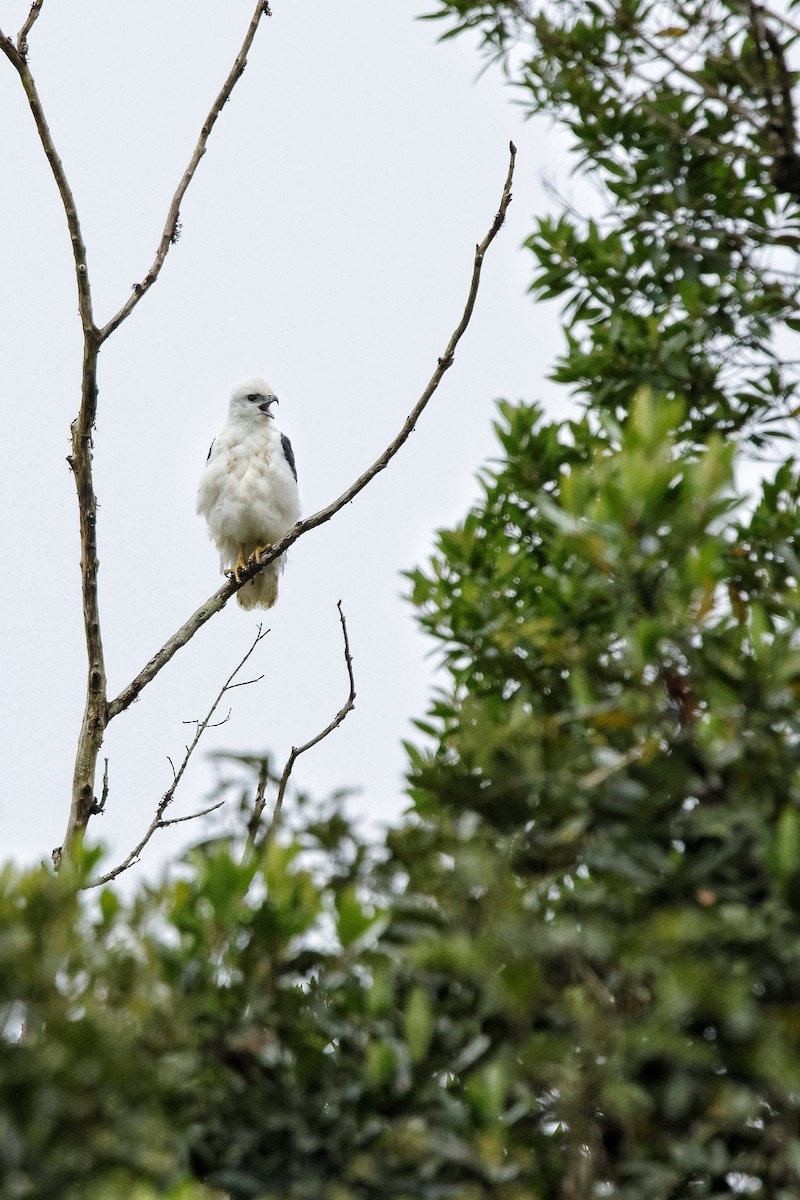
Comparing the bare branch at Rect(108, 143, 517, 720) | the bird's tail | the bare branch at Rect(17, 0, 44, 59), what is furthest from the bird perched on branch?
→ the bare branch at Rect(17, 0, 44, 59)

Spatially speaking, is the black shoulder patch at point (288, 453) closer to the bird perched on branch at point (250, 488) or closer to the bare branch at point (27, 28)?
the bird perched on branch at point (250, 488)

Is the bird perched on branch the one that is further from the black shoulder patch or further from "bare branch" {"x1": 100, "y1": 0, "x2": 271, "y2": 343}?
"bare branch" {"x1": 100, "y1": 0, "x2": 271, "y2": 343}

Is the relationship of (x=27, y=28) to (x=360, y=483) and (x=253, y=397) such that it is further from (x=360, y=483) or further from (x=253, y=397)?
(x=253, y=397)

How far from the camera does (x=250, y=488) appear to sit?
959 centimetres

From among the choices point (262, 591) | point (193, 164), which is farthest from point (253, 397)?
point (193, 164)

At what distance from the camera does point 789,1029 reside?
2.00 m

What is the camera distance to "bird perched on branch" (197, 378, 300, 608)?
9625 millimetres

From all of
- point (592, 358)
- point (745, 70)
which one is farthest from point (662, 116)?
point (592, 358)

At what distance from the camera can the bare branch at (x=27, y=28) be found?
4539mm

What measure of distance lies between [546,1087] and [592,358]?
2.07 metres

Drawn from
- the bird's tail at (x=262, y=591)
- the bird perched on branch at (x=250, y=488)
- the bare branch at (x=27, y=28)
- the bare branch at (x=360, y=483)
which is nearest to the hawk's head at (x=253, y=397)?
the bird perched on branch at (x=250, y=488)

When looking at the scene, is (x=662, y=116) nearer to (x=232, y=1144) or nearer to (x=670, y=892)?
(x=670, y=892)

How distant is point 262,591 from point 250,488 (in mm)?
902

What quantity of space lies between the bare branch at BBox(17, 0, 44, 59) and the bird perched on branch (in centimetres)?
502
